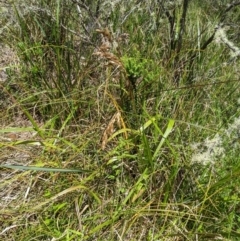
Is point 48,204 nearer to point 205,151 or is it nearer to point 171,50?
point 205,151

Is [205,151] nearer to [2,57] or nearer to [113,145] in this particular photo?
[113,145]

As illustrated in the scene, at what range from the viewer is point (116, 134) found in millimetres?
1484

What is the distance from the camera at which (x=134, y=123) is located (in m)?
1.60

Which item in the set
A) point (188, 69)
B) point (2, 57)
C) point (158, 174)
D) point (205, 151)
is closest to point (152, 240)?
point (158, 174)

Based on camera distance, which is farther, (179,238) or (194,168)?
(194,168)

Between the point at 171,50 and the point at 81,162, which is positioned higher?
the point at 171,50

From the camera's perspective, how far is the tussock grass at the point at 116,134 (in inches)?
54.7

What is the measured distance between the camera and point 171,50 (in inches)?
75.0

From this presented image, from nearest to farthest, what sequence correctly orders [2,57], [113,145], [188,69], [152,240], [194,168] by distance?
[152,240] → [194,168] → [113,145] → [188,69] → [2,57]

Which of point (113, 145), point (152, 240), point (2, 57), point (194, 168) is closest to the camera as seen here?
point (152, 240)

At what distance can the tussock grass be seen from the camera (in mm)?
1391

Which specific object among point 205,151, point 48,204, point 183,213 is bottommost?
point 48,204

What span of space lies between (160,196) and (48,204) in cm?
42

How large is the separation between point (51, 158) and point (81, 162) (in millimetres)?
123
